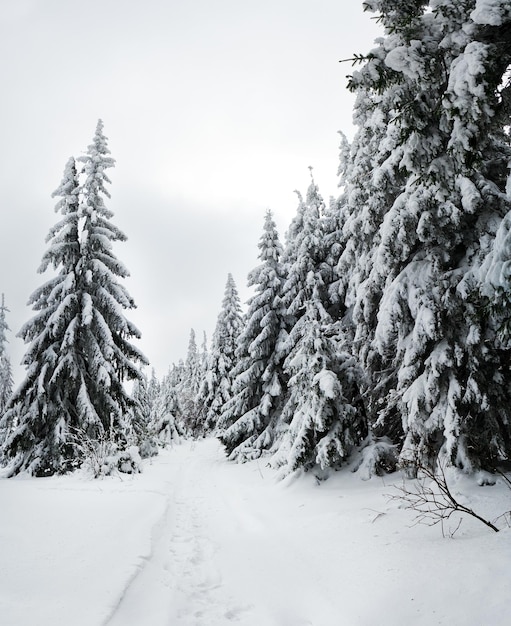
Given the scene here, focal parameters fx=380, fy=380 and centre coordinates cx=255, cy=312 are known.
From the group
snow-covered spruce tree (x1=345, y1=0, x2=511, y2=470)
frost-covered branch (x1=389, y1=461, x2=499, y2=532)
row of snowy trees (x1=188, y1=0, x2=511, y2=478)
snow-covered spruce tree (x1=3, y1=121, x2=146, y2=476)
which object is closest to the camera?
frost-covered branch (x1=389, y1=461, x2=499, y2=532)

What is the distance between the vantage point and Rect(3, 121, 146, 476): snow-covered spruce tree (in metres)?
14.1

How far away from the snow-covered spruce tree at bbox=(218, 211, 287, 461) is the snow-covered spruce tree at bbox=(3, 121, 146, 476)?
4955mm

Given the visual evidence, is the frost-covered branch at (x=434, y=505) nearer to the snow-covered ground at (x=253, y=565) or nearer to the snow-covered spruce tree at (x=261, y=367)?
the snow-covered ground at (x=253, y=565)

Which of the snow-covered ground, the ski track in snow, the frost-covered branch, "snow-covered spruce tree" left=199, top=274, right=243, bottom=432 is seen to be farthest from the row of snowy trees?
"snow-covered spruce tree" left=199, top=274, right=243, bottom=432

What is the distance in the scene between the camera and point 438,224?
288 inches

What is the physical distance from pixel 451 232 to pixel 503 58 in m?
3.56

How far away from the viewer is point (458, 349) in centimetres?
689

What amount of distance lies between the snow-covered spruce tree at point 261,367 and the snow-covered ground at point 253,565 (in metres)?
9.10

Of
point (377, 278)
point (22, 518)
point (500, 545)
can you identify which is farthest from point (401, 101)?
point (22, 518)

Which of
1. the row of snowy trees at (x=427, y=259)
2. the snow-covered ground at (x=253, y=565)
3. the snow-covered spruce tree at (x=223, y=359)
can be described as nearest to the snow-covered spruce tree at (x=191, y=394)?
the snow-covered spruce tree at (x=223, y=359)

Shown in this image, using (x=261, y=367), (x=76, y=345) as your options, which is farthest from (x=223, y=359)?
(x=76, y=345)

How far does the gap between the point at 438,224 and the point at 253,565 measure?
259 inches

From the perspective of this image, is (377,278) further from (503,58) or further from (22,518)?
(22,518)

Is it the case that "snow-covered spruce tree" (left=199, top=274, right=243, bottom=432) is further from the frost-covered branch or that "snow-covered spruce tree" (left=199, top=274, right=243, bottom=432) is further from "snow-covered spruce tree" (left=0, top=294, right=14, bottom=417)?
the frost-covered branch
